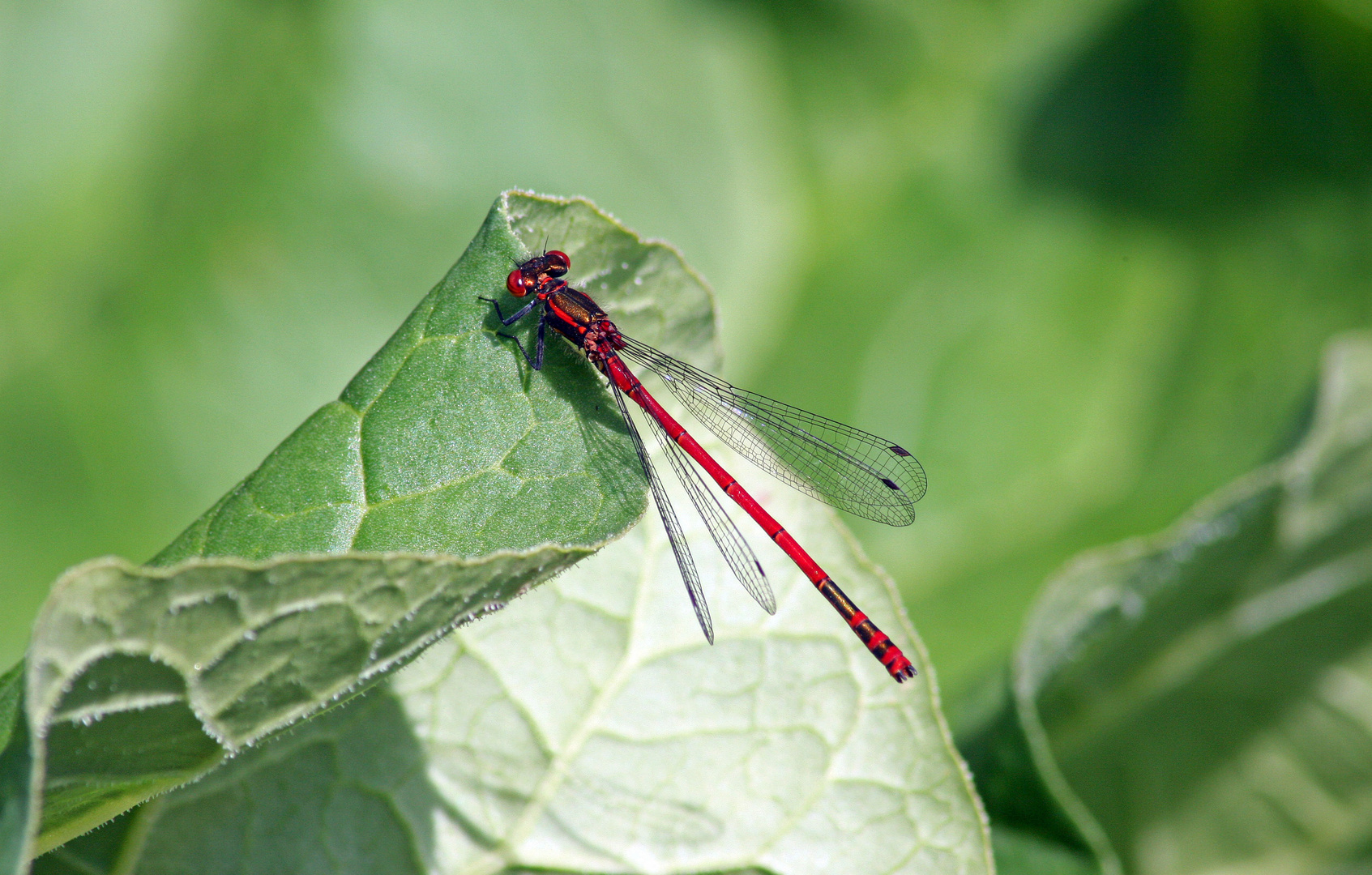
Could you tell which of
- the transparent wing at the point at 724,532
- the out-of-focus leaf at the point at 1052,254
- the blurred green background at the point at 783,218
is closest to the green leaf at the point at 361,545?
the transparent wing at the point at 724,532

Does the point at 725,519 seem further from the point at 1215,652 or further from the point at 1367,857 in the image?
the point at 1367,857

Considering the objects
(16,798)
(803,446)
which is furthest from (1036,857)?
(16,798)

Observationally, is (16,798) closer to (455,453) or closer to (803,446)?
(455,453)

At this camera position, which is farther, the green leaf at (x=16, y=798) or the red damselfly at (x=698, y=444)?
the red damselfly at (x=698, y=444)

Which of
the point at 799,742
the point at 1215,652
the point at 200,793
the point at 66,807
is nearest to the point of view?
the point at 66,807

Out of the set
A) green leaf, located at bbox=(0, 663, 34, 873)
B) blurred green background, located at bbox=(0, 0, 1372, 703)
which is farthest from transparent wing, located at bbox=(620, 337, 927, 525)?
green leaf, located at bbox=(0, 663, 34, 873)

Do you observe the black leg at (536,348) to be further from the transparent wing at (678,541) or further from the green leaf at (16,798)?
the green leaf at (16,798)

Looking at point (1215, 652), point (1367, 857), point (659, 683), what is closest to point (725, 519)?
point (659, 683)

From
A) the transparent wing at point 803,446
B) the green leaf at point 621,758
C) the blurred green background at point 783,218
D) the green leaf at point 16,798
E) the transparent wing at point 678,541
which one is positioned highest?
the blurred green background at point 783,218
